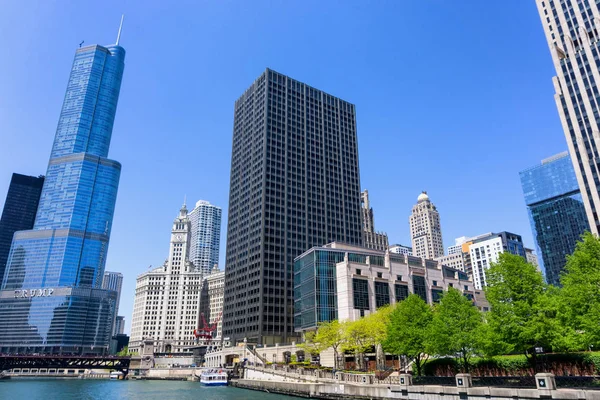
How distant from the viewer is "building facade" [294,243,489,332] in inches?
4594

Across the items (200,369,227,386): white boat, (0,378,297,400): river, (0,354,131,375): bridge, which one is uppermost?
(0,354,131,375): bridge

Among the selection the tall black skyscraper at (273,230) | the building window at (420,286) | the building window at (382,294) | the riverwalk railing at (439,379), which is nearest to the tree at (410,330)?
the riverwalk railing at (439,379)

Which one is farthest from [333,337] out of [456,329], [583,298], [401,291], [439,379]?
[583,298]

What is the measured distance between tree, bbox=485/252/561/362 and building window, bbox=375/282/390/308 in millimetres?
64774

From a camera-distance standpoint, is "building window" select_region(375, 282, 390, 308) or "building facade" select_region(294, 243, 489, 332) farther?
"building window" select_region(375, 282, 390, 308)

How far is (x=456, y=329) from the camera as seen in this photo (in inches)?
2266

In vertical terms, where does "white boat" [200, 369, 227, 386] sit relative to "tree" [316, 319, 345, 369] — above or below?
below

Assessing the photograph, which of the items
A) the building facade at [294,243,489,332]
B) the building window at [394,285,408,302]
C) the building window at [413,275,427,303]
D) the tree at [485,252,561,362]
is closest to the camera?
the tree at [485,252,561,362]

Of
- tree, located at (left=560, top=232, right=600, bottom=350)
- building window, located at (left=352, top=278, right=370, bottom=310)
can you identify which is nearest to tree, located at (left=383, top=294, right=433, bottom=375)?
tree, located at (left=560, top=232, right=600, bottom=350)

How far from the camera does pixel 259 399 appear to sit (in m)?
70.8

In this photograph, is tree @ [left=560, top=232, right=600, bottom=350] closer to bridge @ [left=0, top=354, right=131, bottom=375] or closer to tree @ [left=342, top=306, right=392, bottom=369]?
tree @ [left=342, top=306, right=392, bottom=369]

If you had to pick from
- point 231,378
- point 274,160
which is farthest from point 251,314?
point 274,160

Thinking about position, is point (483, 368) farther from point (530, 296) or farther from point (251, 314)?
point (251, 314)

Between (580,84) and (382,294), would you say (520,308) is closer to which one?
(382,294)
